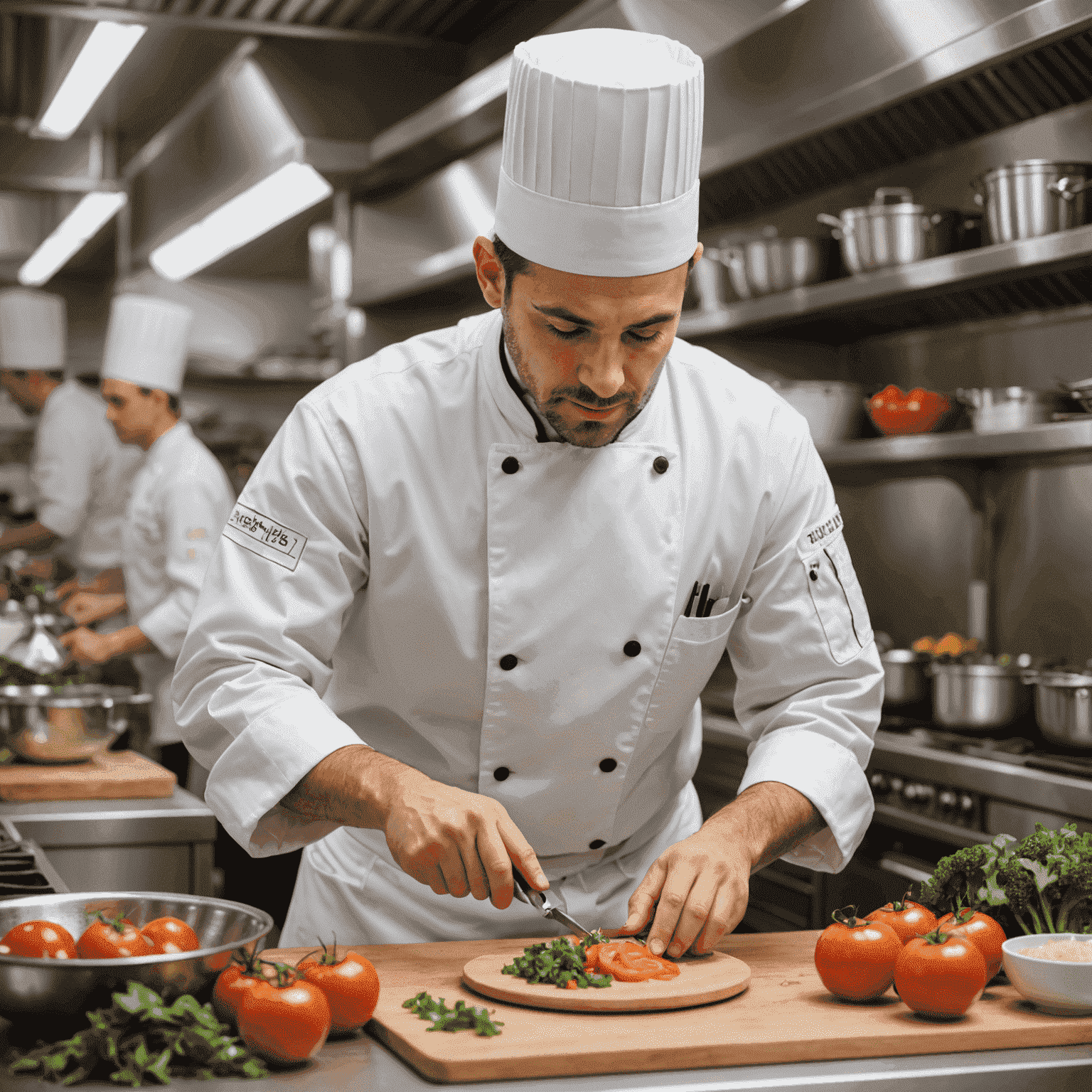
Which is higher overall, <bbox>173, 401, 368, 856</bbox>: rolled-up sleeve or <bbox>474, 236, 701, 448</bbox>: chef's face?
<bbox>474, 236, 701, 448</bbox>: chef's face

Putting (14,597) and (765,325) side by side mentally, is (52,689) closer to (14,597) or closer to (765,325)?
(14,597)

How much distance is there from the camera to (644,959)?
1.35 m

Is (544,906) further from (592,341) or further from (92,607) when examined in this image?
(92,607)

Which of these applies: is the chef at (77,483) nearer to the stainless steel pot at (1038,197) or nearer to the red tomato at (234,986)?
the stainless steel pot at (1038,197)

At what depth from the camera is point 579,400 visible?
4.96 feet

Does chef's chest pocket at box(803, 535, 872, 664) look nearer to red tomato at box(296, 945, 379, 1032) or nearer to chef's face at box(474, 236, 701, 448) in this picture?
chef's face at box(474, 236, 701, 448)

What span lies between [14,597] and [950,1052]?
371cm

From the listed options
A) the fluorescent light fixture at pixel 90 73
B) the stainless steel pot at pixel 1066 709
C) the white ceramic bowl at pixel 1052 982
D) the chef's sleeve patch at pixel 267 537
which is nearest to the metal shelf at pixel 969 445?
the stainless steel pot at pixel 1066 709

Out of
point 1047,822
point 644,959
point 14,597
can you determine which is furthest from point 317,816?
point 14,597

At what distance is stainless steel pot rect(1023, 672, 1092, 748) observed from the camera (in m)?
2.49

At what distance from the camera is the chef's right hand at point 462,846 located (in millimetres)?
1341

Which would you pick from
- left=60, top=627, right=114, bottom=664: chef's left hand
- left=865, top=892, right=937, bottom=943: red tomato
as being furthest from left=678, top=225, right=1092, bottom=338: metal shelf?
left=60, top=627, right=114, bottom=664: chef's left hand

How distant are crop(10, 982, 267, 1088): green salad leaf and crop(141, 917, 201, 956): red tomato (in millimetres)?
80

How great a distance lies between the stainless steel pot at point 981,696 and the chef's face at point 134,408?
2834 millimetres
